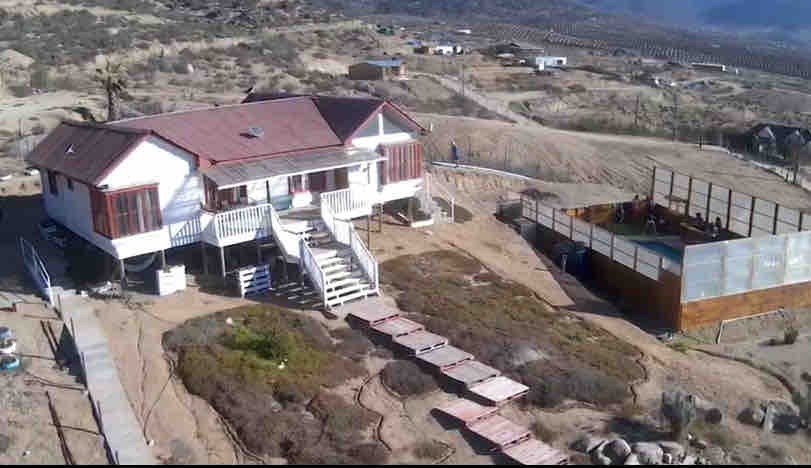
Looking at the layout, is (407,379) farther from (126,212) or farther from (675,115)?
(675,115)

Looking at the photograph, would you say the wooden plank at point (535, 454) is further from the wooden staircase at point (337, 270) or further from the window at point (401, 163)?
the window at point (401, 163)

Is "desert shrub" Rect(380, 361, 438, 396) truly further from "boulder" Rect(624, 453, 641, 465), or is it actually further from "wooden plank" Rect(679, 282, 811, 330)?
"wooden plank" Rect(679, 282, 811, 330)

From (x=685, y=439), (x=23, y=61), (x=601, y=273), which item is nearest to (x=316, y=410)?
(x=685, y=439)

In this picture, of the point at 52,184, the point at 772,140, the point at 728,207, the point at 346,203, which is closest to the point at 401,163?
the point at 346,203

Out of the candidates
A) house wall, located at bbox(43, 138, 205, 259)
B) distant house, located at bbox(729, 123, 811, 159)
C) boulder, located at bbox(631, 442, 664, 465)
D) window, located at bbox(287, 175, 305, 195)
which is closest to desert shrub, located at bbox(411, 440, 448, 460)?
boulder, located at bbox(631, 442, 664, 465)

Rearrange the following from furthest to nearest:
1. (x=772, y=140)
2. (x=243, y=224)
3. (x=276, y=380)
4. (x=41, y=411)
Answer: (x=772, y=140) → (x=243, y=224) → (x=276, y=380) → (x=41, y=411)
